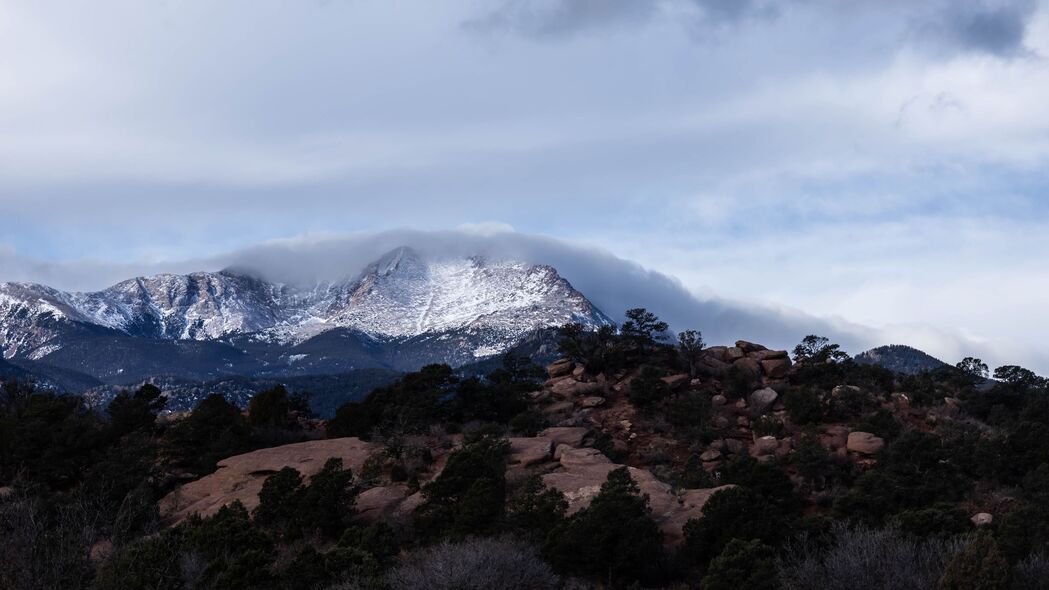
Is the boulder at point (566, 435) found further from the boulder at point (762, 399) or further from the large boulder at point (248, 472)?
the boulder at point (762, 399)

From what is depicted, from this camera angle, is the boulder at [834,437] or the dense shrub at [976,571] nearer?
the dense shrub at [976,571]

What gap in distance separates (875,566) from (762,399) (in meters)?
39.5

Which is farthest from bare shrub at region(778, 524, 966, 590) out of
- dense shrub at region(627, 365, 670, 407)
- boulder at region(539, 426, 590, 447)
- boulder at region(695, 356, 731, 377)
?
boulder at region(695, 356, 731, 377)

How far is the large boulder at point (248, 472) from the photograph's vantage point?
48656 mm

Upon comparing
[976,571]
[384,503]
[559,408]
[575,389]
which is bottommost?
[384,503]

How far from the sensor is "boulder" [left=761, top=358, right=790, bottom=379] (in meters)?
73.8

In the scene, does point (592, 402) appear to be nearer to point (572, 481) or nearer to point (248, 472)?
point (572, 481)

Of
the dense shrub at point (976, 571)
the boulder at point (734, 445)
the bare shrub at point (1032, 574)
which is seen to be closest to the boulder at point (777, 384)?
the boulder at point (734, 445)

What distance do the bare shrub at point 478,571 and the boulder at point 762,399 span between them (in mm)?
37717

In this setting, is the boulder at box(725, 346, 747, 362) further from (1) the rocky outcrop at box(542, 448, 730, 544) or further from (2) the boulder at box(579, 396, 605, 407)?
(1) the rocky outcrop at box(542, 448, 730, 544)

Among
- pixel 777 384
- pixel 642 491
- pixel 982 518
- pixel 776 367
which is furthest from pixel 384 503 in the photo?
pixel 776 367

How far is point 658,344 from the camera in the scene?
79.8 metres

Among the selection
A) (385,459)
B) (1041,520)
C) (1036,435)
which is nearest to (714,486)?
(1041,520)

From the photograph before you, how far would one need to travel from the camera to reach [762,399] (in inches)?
2657
